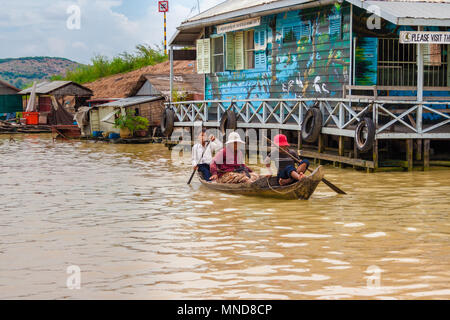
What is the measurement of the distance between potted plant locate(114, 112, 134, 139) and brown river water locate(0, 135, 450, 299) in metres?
14.2

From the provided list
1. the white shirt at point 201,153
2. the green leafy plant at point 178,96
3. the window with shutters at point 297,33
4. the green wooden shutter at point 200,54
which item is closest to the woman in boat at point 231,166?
the white shirt at point 201,153

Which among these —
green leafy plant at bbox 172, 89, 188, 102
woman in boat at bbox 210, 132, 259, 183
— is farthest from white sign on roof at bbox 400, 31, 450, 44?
green leafy plant at bbox 172, 89, 188, 102

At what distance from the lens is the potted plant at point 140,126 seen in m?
30.5

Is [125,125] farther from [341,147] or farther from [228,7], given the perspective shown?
[341,147]

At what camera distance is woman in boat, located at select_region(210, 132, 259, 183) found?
44.1 feet

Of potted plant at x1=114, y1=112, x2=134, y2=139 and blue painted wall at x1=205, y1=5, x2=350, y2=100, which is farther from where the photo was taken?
potted plant at x1=114, y1=112, x2=134, y2=139

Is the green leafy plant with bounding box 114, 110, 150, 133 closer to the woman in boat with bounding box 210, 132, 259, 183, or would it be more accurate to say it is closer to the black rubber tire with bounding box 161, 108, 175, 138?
the black rubber tire with bounding box 161, 108, 175, 138

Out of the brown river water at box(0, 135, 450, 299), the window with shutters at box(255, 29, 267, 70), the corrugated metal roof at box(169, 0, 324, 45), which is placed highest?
the corrugated metal roof at box(169, 0, 324, 45)

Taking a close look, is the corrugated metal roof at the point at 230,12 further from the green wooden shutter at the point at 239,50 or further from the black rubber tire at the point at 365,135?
the black rubber tire at the point at 365,135

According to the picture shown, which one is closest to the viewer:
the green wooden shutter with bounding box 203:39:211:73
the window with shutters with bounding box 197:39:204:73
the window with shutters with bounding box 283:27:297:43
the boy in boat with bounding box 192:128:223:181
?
the boy in boat with bounding box 192:128:223:181

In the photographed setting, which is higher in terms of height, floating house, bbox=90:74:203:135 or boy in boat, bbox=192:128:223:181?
floating house, bbox=90:74:203:135

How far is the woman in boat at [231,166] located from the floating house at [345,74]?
12.0 feet

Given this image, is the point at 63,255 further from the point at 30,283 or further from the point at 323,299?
the point at 323,299

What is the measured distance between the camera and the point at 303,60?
67.1 feet
